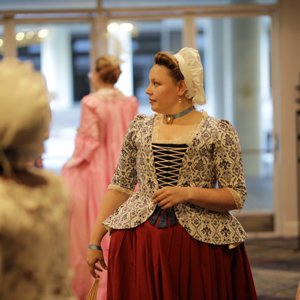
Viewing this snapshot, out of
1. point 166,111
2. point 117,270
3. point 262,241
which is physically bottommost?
point 262,241

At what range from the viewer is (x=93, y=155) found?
4.66 m

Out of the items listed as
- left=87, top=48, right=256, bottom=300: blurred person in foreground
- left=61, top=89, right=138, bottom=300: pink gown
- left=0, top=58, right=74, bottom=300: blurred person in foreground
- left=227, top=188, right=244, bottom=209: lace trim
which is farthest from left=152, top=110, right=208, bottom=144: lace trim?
left=61, top=89, right=138, bottom=300: pink gown

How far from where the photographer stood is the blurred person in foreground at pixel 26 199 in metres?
1.49

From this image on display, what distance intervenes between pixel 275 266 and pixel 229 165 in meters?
3.31

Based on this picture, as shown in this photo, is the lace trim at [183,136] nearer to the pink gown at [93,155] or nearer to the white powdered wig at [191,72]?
the white powdered wig at [191,72]

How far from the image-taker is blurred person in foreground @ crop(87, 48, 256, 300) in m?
2.59

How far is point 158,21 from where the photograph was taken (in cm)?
689

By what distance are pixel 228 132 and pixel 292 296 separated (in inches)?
96.5

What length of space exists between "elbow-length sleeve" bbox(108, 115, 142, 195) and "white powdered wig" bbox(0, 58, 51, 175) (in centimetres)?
116

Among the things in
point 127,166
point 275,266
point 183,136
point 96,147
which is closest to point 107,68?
point 96,147

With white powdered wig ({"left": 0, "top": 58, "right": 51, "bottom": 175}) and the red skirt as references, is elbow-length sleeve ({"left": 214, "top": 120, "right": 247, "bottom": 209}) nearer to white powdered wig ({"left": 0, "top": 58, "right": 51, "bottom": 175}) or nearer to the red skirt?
the red skirt

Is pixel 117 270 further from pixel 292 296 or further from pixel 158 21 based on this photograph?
pixel 158 21

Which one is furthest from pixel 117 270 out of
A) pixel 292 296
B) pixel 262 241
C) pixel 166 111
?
pixel 262 241

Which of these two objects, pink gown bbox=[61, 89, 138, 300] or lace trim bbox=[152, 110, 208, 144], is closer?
lace trim bbox=[152, 110, 208, 144]
